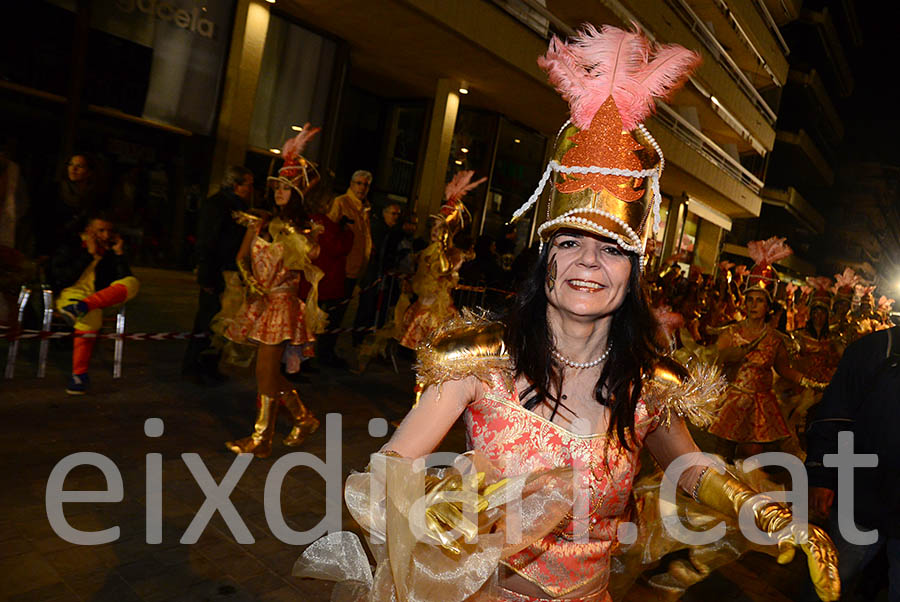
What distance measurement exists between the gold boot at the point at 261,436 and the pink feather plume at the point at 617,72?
412 cm

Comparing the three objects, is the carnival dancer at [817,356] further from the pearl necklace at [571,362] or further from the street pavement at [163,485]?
the pearl necklace at [571,362]

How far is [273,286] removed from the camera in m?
5.45

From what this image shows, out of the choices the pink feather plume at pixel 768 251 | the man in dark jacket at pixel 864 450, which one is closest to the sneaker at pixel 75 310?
the man in dark jacket at pixel 864 450

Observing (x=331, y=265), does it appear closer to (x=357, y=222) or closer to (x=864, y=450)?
(x=357, y=222)

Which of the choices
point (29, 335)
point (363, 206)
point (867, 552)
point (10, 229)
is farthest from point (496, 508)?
point (363, 206)

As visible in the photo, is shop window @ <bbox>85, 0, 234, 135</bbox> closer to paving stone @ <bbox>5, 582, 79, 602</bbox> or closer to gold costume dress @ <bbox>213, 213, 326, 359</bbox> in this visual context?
gold costume dress @ <bbox>213, 213, 326, 359</bbox>

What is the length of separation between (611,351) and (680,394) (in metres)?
0.26

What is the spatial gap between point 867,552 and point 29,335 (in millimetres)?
5870

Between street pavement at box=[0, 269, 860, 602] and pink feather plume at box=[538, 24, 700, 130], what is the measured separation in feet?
5.74

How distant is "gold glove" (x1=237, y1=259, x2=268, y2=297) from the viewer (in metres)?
5.41

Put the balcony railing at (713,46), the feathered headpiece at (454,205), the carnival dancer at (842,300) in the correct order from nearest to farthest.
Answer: the feathered headpiece at (454,205)
the carnival dancer at (842,300)
the balcony railing at (713,46)

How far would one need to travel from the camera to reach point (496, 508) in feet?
4.89

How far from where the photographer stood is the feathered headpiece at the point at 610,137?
187cm

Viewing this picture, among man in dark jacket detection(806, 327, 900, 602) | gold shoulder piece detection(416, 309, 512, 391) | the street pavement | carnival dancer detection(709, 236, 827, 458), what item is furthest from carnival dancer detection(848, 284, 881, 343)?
gold shoulder piece detection(416, 309, 512, 391)
